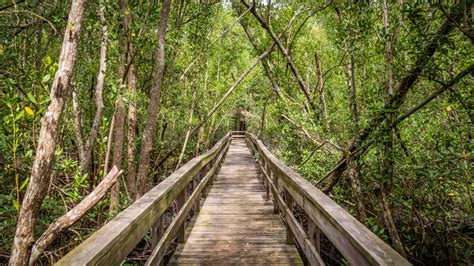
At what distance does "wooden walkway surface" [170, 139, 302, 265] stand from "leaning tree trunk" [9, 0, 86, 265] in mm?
1455

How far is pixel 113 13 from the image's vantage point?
13.0 ft

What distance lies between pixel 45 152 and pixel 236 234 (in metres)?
2.65

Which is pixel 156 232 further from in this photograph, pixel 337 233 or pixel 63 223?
pixel 337 233

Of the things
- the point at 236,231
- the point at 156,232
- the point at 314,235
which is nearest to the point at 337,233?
the point at 314,235

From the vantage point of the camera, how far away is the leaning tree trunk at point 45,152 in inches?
88.8

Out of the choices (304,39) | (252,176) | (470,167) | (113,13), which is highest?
(304,39)

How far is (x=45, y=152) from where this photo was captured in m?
2.42

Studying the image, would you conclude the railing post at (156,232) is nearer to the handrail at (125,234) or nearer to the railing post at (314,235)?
the handrail at (125,234)

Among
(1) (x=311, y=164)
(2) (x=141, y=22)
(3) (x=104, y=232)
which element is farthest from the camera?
(1) (x=311, y=164)

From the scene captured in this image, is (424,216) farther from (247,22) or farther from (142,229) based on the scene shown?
(247,22)

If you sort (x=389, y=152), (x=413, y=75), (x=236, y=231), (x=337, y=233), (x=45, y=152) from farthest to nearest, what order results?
(x=236, y=231)
(x=389, y=152)
(x=413, y=75)
(x=45, y=152)
(x=337, y=233)

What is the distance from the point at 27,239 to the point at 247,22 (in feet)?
28.8

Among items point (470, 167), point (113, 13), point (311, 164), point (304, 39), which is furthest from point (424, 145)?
point (304, 39)

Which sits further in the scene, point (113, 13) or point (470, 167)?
point (113, 13)
